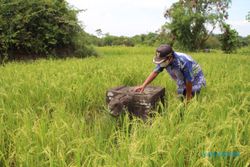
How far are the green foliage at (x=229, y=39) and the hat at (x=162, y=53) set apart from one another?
26.4 m

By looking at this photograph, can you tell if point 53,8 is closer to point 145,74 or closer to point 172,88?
point 145,74

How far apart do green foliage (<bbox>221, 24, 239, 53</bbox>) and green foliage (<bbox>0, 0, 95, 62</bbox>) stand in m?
20.1

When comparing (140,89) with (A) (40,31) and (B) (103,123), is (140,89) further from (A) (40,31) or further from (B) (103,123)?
(A) (40,31)

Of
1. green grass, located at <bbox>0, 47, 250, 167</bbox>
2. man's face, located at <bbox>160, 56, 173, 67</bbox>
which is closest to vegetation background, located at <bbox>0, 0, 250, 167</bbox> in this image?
green grass, located at <bbox>0, 47, 250, 167</bbox>

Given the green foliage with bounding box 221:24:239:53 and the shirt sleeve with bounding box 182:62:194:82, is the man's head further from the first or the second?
the green foliage with bounding box 221:24:239:53

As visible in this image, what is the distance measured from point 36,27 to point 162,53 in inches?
332

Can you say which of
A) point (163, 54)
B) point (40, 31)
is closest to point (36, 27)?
point (40, 31)

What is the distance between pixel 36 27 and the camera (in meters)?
11.1

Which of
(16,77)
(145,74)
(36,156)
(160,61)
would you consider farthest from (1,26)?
(36,156)

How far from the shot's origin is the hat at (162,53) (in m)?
3.74

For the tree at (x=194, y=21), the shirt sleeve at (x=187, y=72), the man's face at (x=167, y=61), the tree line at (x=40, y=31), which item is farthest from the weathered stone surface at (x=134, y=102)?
the tree at (x=194, y=21)

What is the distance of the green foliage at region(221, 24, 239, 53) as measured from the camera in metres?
28.7

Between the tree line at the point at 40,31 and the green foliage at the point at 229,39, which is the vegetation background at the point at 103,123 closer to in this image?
the tree line at the point at 40,31

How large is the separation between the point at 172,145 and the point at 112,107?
4.39 feet
